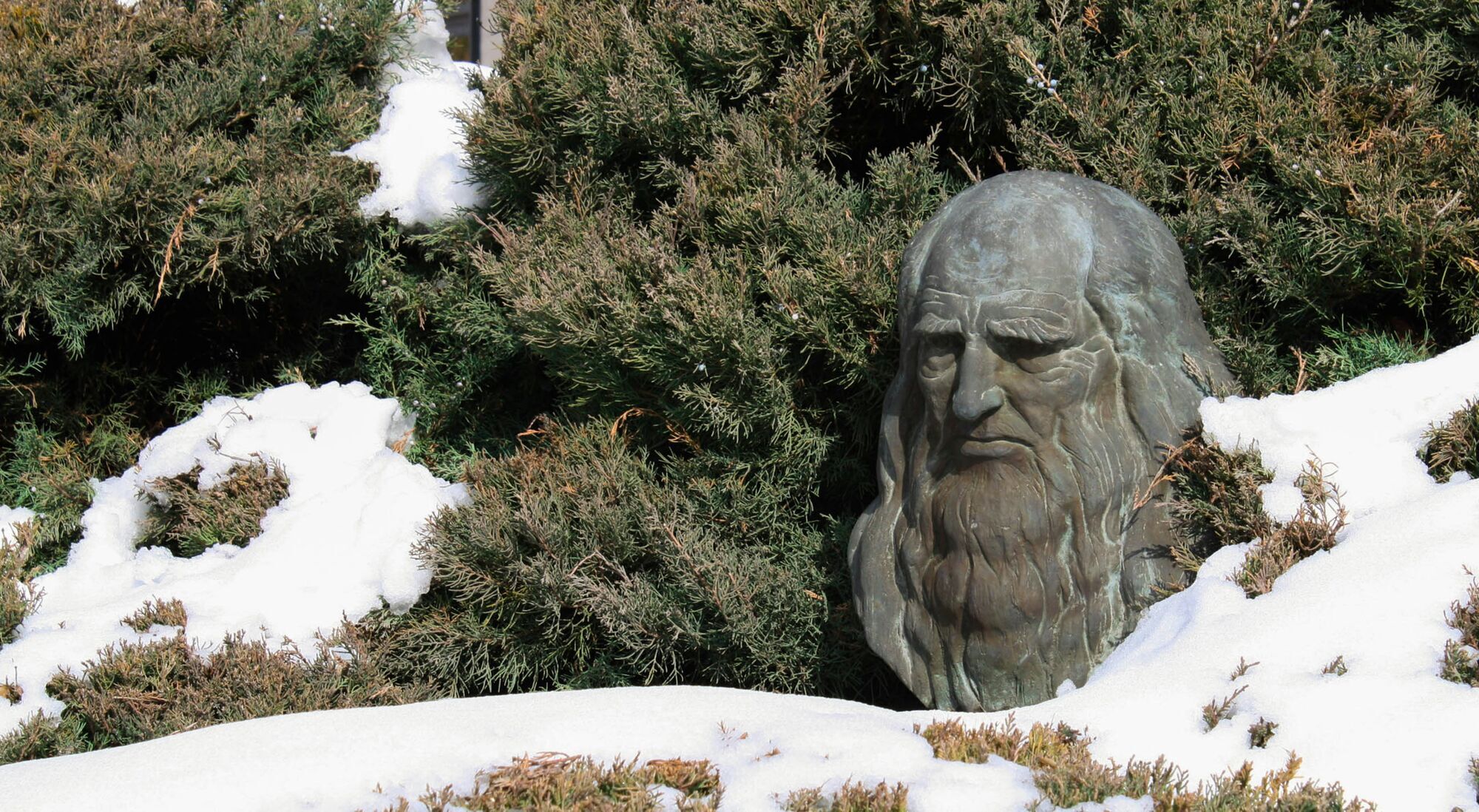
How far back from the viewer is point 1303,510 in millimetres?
3602

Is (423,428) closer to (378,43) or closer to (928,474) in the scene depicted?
(378,43)

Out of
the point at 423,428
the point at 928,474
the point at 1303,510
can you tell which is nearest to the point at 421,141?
the point at 423,428

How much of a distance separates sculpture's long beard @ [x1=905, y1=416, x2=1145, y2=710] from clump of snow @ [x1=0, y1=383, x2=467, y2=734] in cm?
192

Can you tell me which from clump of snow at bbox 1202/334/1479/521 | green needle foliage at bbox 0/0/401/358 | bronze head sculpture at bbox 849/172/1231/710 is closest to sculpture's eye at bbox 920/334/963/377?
bronze head sculpture at bbox 849/172/1231/710

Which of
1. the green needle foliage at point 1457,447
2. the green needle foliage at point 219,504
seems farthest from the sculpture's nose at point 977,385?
the green needle foliage at point 219,504

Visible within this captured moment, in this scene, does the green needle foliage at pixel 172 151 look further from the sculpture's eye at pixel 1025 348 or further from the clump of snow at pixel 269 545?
the sculpture's eye at pixel 1025 348

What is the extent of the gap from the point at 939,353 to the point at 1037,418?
0.90 ft

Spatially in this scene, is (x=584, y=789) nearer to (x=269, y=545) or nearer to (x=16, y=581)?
(x=269, y=545)

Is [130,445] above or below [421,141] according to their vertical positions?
below

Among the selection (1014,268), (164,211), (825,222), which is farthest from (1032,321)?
(164,211)

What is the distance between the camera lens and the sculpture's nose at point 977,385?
11.7 ft

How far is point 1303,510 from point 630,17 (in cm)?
326

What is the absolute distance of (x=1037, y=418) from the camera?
3.65m

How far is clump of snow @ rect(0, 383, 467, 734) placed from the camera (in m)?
4.78
